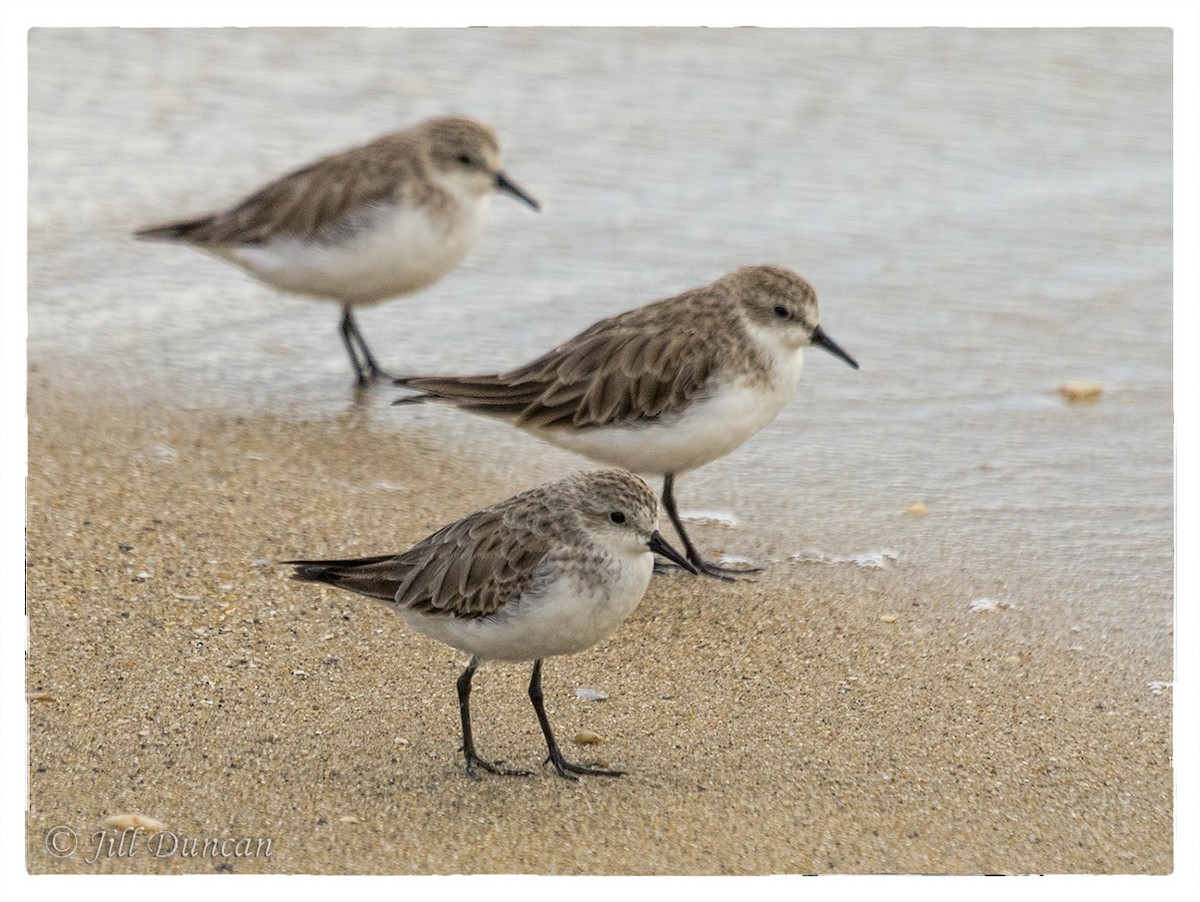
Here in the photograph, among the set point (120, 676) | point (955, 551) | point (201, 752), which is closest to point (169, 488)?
point (120, 676)

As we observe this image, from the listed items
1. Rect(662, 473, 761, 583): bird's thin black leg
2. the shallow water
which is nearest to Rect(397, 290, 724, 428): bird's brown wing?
Rect(662, 473, 761, 583): bird's thin black leg

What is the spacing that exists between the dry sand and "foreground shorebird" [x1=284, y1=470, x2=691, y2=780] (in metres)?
0.29

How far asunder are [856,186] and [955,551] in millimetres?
3257

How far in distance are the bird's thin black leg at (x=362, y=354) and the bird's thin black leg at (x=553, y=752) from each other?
3.19 m

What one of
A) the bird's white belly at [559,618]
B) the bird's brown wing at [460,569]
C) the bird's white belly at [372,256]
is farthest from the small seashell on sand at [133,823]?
the bird's white belly at [372,256]

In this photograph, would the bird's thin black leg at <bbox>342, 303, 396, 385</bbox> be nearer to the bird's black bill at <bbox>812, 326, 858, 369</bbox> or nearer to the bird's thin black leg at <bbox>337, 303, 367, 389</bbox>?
the bird's thin black leg at <bbox>337, 303, 367, 389</bbox>

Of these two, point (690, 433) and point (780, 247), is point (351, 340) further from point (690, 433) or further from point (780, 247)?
point (690, 433)

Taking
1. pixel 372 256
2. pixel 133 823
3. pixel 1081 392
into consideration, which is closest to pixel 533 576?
pixel 133 823

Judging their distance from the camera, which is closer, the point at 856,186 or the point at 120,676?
the point at 120,676

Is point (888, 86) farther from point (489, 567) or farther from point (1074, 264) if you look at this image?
point (489, 567)

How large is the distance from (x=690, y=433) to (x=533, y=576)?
1.51 meters

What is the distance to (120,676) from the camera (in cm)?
484

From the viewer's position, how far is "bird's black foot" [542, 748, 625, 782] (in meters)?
4.49

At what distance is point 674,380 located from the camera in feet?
18.9
